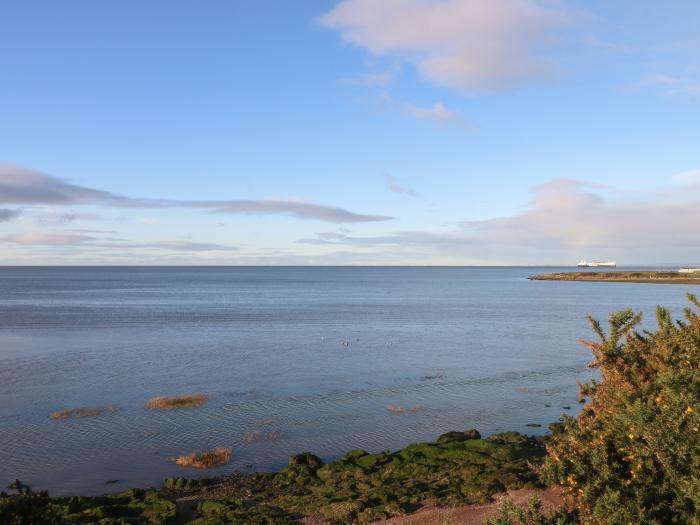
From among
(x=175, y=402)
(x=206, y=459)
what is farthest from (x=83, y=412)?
(x=206, y=459)

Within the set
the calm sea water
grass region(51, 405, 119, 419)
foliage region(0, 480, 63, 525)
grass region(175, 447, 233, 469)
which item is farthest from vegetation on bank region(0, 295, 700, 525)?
grass region(51, 405, 119, 419)

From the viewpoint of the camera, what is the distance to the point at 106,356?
50875mm

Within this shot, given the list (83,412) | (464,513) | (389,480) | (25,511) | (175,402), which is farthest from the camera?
(175,402)

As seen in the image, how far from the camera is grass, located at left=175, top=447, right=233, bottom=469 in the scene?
24.6 meters

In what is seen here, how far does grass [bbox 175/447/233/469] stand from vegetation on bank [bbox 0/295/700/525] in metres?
2.10

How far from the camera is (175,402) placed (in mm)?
34938

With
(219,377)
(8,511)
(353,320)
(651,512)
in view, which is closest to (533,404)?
(219,377)

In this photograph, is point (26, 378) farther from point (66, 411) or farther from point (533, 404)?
point (533, 404)

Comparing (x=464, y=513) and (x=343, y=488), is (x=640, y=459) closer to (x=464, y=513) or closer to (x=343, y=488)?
(x=464, y=513)

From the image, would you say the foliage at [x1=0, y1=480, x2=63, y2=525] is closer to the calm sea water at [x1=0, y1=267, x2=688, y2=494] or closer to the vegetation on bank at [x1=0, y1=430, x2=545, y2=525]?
the vegetation on bank at [x1=0, y1=430, x2=545, y2=525]

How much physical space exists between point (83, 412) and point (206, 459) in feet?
38.0

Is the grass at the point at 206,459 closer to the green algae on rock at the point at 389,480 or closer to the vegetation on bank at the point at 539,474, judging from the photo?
the vegetation on bank at the point at 539,474

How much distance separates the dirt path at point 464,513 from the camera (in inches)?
666

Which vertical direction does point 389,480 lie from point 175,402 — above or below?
above
